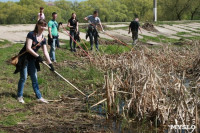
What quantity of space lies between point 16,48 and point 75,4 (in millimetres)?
26120

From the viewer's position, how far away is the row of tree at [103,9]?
30216 millimetres

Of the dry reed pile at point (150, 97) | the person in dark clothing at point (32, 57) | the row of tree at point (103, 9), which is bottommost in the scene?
the dry reed pile at point (150, 97)

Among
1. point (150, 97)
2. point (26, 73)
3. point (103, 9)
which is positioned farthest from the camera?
point (103, 9)

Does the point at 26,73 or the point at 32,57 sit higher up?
the point at 32,57

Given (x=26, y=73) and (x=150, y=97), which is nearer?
(x=150, y=97)

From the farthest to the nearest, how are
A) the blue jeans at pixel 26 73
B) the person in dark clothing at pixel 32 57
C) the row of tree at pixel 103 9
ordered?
the row of tree at pixel 103 9
the blue jeans at pixel 26 73
the person in dark clothing at pixel 32 57

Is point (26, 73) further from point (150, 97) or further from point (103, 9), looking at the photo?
point (103, 9)

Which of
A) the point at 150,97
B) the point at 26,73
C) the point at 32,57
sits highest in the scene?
the point at 32,57

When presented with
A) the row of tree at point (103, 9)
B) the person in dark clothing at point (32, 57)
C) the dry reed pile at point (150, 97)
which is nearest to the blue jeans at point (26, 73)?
Result: the person in dark clothing at point (32, 57)

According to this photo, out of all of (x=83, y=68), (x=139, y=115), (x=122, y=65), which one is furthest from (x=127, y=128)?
(x=83, y=68)

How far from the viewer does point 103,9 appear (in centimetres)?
3594

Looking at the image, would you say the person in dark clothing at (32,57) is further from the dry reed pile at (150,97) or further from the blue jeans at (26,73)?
the dry reed pile at (150,97)

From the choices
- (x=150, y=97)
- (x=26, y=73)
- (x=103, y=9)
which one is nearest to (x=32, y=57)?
(x=26, y=73)

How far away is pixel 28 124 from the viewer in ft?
18.2
